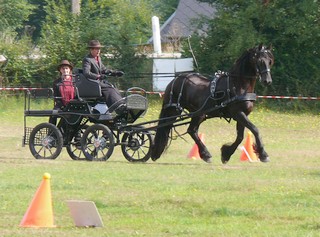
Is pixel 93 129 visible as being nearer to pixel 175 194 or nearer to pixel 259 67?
pixel 259 67

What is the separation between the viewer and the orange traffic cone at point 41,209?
10.3 metres

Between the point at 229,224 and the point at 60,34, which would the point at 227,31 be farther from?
the point at 229,224

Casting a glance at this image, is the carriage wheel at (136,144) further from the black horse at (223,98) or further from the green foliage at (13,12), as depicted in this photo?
the green foliage at (13,12)

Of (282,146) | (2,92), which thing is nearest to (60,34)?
(2,92)

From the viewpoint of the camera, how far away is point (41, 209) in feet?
33.9

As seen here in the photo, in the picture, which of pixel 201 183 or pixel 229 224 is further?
pixel 201 183

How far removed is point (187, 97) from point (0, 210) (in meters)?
7.77

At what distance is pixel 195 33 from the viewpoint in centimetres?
3641

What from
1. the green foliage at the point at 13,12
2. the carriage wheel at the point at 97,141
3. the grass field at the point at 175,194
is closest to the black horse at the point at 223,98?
the grass field at the point at 175,194

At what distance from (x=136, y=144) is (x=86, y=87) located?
1385mm

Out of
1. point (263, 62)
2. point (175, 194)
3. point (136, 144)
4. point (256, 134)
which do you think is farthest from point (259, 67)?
point (175, 194)

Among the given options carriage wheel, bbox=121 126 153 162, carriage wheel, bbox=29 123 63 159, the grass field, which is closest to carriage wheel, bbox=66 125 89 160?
the grass field

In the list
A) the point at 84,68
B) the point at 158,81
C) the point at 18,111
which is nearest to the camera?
the point at 84,68

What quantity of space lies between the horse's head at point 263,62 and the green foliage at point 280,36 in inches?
610
